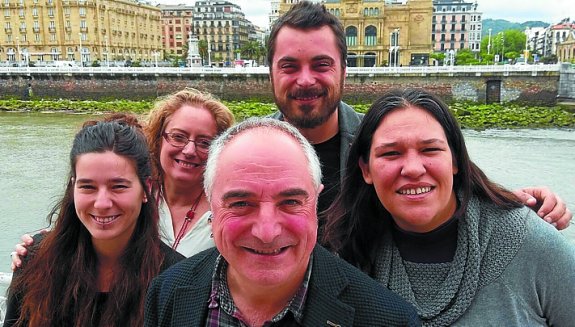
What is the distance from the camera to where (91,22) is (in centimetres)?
5650

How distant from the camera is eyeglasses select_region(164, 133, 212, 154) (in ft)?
9.43

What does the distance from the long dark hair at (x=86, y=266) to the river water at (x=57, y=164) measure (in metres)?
6.20

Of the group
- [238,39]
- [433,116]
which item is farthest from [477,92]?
[238,39]

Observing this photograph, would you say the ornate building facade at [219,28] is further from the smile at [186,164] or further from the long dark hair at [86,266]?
the long dark hair at [86,266]

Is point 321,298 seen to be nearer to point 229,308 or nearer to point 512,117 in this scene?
point 229,308

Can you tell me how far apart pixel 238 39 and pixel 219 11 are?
522 centimetres

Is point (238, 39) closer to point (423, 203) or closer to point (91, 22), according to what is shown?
point (91, 22)

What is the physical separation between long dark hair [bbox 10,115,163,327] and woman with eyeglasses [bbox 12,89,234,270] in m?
0.41

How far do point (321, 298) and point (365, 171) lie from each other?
0.70 meters

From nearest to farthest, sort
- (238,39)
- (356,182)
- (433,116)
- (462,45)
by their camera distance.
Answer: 1. (433,116)
2. (356,182)
3. (462,45)
4. (238,39)

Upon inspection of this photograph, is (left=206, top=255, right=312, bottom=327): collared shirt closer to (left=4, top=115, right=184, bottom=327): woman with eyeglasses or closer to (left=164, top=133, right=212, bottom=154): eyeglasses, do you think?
(left=4, top=115, right=184, bottom=327): woman with eyeglasses

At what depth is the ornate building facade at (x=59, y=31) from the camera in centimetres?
5628

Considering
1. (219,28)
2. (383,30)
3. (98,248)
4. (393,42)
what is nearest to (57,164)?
(98,248)

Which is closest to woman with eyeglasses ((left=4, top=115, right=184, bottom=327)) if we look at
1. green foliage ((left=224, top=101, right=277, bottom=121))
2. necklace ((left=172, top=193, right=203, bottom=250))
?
necklace ((left=172, top=193, right=203, bottom=250))
